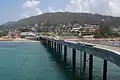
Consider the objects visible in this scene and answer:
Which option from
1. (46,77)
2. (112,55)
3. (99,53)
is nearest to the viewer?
(112,55)

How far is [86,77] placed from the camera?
48.9 metres

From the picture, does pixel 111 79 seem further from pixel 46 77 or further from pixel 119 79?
pixel 46 77

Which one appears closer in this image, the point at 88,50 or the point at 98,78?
the point at 88,50

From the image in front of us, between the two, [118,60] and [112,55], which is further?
[112,55]

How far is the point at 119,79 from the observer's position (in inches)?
1863

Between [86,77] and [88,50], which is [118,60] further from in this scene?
[86,77]

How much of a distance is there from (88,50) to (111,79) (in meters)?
6.73

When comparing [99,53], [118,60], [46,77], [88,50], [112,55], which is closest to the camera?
[118,60]

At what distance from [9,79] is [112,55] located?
2387cm

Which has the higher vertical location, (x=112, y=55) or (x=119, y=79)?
(x=112, y=55)

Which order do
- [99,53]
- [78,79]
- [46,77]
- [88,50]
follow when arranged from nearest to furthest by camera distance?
[99,53] → [88,50] → [78,79] → [46,77]

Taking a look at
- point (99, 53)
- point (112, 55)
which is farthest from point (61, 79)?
point (112, 55)

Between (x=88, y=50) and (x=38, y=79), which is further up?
(x=88, y=50)

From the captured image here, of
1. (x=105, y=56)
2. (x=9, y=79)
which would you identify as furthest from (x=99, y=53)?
(x=9, y=79)
